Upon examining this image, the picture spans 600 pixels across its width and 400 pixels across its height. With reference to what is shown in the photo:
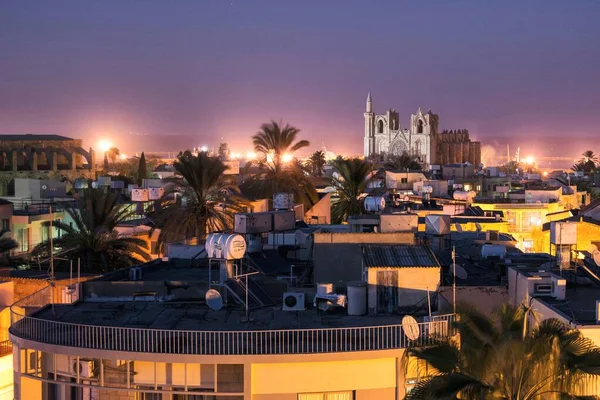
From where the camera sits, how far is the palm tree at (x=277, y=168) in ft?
135

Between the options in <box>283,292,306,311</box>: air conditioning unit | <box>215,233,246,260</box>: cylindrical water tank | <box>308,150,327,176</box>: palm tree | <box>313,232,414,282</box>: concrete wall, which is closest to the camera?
<box>283,292,306,311</box>: air conditioning unit

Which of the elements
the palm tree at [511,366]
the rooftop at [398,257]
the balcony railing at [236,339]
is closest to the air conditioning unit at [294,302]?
the rooftop at [398,257]

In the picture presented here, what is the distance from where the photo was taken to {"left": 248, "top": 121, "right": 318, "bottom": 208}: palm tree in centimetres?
4125

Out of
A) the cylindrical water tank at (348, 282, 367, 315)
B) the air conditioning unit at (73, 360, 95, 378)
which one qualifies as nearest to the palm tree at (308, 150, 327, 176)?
the cylindrical water tank at (348, 282, 367, 315)

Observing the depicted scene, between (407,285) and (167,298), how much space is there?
4564 mm

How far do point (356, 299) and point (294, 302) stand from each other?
108 cm

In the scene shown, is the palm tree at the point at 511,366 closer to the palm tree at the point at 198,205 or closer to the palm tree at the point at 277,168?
the palm tree at the point at 198,205

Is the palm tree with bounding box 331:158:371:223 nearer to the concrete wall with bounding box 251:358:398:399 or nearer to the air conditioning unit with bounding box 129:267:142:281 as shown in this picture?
the air conditioning unit with bounding box 129:267:142:281

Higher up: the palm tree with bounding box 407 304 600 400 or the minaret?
the minaret

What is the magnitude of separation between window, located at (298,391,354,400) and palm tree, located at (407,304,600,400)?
5.44 ft

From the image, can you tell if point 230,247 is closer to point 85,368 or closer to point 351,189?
point 85,368

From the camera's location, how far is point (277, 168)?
41.6 metres

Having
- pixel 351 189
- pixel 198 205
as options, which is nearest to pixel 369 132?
pixel 351 189

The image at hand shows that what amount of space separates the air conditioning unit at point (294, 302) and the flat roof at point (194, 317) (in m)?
0.09
